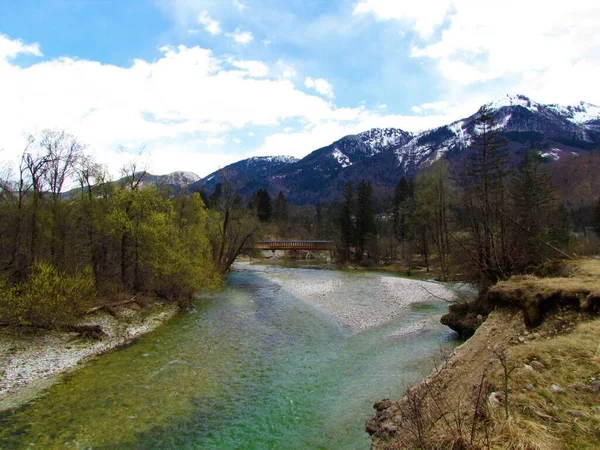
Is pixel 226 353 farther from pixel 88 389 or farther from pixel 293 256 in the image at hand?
pixel 293 256

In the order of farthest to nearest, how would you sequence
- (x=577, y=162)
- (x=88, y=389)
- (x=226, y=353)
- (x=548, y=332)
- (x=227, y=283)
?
1. (x=577, y=162)
2. (x=227, y=283)
3. (x=226, y=353)
4. (x=88, y=389)
5. (x=548, y=332)

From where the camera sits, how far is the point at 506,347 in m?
10.3

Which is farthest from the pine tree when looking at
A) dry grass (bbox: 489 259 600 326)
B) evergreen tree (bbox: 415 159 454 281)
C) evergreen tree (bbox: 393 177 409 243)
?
dry grass (bbox: 489 259 600 326)

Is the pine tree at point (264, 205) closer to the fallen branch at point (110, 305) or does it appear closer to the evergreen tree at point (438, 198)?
the evergreen tree at point (438, 198)

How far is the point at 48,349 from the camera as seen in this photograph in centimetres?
1719

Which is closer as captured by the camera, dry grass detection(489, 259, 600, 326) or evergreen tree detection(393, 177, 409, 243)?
dry grass detection(489, 259, 600, 326)

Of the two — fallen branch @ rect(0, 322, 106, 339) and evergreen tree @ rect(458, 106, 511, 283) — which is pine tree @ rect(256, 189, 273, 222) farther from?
fallen branch @ rect(0, 322, 106, 339)

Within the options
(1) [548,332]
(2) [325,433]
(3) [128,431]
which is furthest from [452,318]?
(3) [128,431]

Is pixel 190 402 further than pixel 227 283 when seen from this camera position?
No

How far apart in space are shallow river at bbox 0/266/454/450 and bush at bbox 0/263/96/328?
3.98 m

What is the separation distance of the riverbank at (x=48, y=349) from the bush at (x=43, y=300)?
2.06 feet

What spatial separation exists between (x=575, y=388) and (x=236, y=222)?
4643cm

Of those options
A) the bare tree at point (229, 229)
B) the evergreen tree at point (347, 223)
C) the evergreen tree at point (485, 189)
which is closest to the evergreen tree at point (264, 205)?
the evergreen tree at point (347, 223)

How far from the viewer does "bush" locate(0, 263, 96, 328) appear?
17.6 meters
